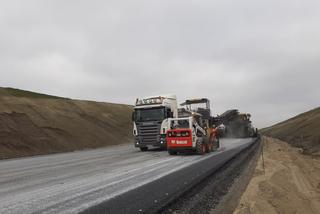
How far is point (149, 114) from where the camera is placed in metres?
27.5

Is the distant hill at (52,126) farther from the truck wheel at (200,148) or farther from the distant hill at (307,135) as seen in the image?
the distant hill at (307,135)

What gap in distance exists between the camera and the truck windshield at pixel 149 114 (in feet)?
89.2

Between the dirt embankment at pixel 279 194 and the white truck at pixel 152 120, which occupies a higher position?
the white truck at pixel 152 120

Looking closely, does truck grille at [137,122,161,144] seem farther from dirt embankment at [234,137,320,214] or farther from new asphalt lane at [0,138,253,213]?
new asphalt lane at [0,138,253,213]

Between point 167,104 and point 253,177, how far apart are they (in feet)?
44.4

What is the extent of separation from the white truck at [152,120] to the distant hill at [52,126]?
37.7ft

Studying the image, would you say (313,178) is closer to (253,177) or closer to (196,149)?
(253,177)

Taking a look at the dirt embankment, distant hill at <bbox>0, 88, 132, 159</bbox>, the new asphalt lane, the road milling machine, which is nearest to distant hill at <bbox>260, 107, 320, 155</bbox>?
the road milling machine

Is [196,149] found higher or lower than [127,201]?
higher

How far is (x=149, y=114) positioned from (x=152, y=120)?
0.45 m

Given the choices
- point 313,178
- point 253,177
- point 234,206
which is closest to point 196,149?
point 313,178

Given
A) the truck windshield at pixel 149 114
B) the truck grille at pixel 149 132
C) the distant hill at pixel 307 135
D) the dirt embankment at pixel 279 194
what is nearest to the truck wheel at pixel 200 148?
the truck grille at pixel 149 132

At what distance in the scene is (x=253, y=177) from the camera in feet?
48.8

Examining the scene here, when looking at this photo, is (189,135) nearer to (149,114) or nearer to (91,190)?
(149,114)
